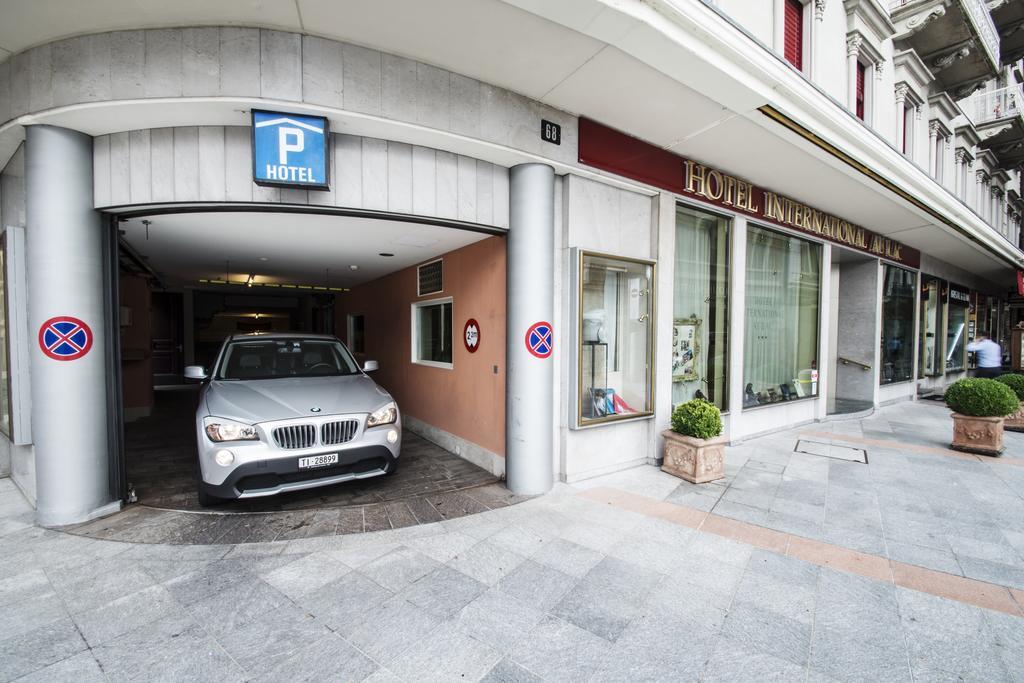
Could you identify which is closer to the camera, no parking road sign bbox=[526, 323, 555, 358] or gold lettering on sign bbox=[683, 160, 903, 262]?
no parking road sign bbox=[526, 323, 555, 358]

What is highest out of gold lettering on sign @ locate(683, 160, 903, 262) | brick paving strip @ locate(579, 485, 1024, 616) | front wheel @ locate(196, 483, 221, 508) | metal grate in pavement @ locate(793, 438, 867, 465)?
gold lettering on sign @ locate(683, 160, 903, 262)

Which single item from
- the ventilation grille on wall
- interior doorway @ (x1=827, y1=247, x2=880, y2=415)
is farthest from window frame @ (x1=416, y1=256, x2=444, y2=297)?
interior doorway @ (x1=827, y1=247, x2=880, y2=415)

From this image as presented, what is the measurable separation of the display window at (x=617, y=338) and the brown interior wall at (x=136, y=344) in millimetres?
9246

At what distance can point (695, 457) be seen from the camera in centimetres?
503

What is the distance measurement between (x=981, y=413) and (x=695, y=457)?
16.7 ft

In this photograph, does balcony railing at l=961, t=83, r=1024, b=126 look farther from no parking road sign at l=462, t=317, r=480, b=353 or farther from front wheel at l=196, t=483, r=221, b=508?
front wheel at l=196, t=483, r=221, b=508

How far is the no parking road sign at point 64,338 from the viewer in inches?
144

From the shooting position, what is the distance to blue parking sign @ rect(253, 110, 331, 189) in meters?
3.61

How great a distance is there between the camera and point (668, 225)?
5742 millimetres

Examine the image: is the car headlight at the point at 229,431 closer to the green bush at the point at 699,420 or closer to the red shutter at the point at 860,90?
the green bush at the point at 699,420

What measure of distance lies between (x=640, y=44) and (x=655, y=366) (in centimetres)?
366

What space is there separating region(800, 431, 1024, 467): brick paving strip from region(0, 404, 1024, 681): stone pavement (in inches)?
87.7

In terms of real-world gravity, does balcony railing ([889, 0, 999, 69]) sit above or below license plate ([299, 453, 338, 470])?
above

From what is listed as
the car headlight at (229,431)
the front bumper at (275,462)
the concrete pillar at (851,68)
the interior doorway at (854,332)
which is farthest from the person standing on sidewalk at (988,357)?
the car headlight at (229,431)
